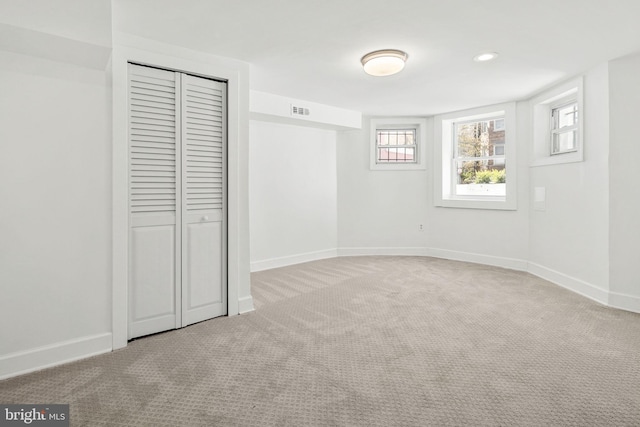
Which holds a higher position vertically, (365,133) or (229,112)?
(365,133)

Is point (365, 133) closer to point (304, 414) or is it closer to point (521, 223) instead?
point (521, 223)

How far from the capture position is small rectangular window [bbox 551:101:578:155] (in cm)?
432

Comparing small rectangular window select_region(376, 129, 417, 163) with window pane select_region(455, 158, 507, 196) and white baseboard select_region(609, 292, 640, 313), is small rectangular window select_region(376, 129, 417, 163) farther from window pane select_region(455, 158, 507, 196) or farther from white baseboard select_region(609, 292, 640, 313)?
white baseboard select_region(609, 292, 640, 313)

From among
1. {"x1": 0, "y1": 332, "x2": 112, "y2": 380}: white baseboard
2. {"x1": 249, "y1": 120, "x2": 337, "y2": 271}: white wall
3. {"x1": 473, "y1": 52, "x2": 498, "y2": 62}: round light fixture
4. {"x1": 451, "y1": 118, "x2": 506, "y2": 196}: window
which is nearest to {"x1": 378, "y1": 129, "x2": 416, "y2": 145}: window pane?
{"x1": 451, "y1": 118, "x2": 506, "y2": 196}: window

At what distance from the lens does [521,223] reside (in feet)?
16.6

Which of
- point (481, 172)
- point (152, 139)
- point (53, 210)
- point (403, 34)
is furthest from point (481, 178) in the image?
point (53, 210)

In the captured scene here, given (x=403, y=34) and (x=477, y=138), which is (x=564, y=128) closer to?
(x=477, y=138)

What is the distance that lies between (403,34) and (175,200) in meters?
2.28

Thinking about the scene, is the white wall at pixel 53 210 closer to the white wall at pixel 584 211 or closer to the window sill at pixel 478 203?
the white wall at pixel 584 211

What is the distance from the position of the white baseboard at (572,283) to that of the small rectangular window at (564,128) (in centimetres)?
148

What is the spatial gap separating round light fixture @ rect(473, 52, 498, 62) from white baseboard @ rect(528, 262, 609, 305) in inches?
99.7

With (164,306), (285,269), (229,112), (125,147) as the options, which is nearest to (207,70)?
(229,112)

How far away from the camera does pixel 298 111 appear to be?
16.1 ft

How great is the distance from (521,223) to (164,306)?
→ 463 centimetres
